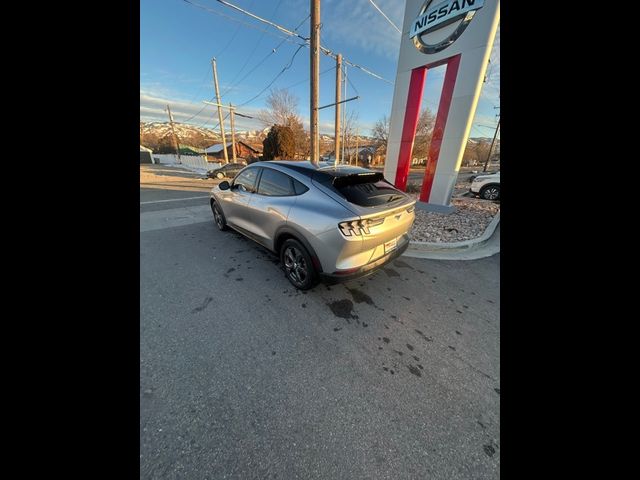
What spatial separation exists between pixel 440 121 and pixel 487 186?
5.41m

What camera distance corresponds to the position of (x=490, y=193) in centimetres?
1040

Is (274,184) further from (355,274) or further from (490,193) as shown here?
(490,193)

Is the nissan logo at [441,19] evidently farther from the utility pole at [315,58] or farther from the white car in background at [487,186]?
the white car in background at [487,186]

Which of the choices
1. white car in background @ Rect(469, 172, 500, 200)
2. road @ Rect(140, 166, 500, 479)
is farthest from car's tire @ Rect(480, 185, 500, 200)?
road @ Rect(140, 166, 500, 479)

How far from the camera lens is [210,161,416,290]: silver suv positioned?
2.47 metres

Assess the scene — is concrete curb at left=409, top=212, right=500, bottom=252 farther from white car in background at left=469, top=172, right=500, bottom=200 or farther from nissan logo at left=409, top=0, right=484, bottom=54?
white car in background at left=469, top=172, right=500, bottom=200

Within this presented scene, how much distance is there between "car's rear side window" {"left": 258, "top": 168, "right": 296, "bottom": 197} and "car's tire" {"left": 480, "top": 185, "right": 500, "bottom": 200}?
423 inches

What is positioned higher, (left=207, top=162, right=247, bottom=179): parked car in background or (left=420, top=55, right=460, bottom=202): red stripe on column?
(left=420, top=55, right=460, bottom=202): red stripe on column

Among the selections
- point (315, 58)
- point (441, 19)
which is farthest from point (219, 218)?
point (441, 19)
